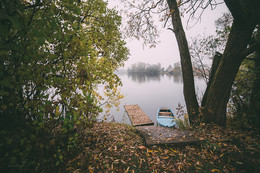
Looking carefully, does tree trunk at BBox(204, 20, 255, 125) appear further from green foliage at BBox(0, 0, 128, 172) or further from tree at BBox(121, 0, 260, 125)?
Result: green foliage at BBox(0, 0, 128, 172)

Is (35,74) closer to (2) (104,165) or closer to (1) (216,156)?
(2) (104,165)

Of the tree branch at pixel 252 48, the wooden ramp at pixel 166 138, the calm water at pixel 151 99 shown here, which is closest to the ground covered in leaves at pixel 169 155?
the wooden ramp at pixel 166 138

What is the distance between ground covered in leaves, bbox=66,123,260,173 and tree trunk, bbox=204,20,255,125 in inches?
31.7

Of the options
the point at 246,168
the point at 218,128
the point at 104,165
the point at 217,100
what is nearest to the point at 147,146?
the point at 104,165

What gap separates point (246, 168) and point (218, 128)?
68.3 inches

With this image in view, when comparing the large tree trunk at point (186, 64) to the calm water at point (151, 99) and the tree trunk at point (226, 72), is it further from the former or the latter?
the calm water at point (151, 99)

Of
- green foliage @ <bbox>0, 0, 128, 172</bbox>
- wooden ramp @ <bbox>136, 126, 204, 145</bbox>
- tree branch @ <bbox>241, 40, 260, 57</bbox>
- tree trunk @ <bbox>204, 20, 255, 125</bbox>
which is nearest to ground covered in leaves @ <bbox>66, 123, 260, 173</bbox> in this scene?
wooden ramp @ <bbox>136, 126, 204, 145</bbox>

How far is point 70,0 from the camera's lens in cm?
128

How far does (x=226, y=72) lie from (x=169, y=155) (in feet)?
10.5

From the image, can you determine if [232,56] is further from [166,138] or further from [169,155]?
[169,155]

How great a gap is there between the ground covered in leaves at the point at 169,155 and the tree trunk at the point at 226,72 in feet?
2.64

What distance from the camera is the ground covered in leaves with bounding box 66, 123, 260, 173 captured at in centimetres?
234

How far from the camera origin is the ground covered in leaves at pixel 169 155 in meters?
2.34

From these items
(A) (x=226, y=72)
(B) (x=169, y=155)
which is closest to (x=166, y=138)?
(B) (x=169, y=155)
